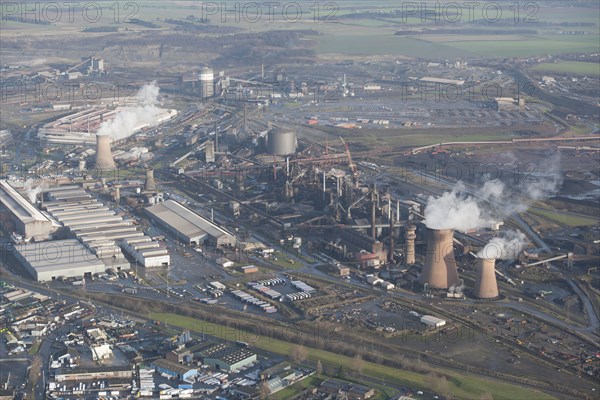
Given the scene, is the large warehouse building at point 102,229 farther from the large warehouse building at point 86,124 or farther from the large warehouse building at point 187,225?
the large warehouse building at point 86,124

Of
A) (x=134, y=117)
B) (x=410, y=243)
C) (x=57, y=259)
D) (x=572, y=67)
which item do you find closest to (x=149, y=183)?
(x=57, y=259)

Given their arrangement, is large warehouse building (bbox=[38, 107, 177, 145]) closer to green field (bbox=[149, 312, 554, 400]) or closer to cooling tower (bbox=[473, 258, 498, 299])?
green field (bbox=[149, 312, 554, 400])

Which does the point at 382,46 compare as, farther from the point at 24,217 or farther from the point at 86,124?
the point at 24,217

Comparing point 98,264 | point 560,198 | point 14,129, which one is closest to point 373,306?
point 98,264

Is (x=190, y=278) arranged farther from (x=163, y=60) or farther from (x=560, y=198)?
(x=163, y=60)

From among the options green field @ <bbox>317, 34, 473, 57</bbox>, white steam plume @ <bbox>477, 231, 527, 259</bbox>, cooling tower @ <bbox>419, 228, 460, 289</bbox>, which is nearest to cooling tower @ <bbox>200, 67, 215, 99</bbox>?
green field @ <bbox>317, 34, 473, 57</bbox>

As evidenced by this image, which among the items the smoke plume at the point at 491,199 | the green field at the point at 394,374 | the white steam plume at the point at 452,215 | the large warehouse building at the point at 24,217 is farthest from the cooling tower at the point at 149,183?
the green field at the point at 394,374

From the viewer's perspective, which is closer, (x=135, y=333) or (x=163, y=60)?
(x=135, y=333)
